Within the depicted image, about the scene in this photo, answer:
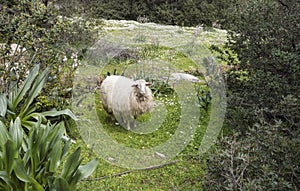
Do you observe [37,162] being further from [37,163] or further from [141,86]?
[141,86]

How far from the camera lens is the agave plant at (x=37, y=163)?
3.11 meters

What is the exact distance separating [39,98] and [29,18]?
1.34 m

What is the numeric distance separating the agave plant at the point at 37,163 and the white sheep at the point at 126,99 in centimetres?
218

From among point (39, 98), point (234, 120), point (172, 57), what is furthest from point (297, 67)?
point (172, 57)

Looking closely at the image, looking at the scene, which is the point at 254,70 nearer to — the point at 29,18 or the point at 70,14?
the point at 29,18

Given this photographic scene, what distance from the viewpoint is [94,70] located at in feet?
28.9

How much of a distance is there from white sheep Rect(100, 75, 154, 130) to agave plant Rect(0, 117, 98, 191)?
2.18 metres

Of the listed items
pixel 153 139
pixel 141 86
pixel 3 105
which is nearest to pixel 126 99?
pixel 141 86

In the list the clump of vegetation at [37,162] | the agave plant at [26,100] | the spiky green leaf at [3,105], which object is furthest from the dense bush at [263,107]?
the spiky green leaf at [3,105]

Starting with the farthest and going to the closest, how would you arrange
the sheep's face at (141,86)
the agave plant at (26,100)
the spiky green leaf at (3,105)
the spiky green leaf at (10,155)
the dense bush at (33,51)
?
the sheep's face at (141,86) → the dense bush at (33,51) → the agave plant at (26,100) → the spiky green leaf at (3,105) → the spiky green leaf at (10,155)

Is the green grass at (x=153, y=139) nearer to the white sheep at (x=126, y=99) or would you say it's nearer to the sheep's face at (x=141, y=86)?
the white sheep at (x=126, y=99)

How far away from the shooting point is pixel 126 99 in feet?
19.2

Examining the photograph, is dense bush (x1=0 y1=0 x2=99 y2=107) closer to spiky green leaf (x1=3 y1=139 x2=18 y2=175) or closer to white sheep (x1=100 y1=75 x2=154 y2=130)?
white sheep (x1=100 y1=75 x2=154 y2=130)

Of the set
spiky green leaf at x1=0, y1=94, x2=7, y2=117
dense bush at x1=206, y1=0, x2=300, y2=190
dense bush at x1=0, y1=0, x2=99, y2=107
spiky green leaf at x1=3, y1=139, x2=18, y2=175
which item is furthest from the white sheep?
spiky green leaf at x1=3, y1=139, x2=18, y2=175
